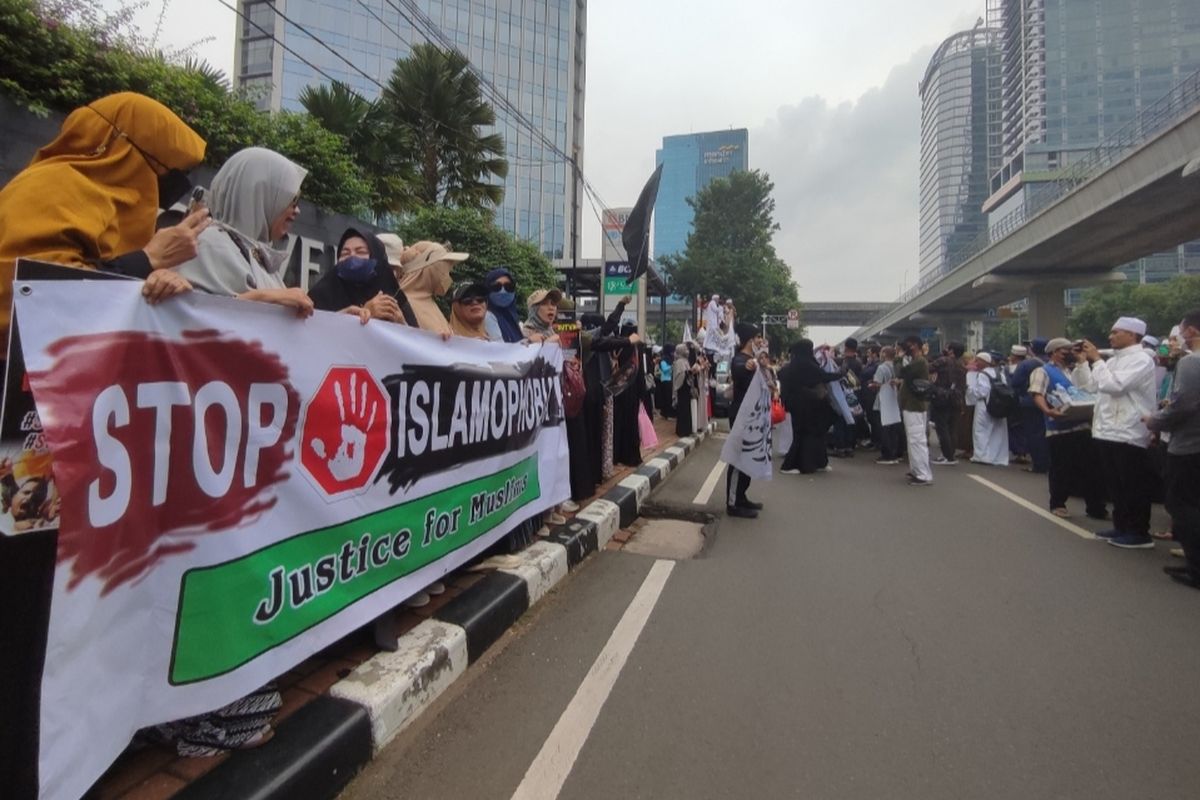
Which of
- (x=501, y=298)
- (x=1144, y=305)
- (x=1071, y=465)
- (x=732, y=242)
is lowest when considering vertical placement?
(x=1071, y=465)

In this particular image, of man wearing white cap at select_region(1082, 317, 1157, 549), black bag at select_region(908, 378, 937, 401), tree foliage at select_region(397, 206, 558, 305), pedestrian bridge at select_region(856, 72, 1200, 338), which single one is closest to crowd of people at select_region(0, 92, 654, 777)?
man wearing white cap at select_region(1082, 317, 1157, 549)

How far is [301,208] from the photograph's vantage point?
6.62 meters

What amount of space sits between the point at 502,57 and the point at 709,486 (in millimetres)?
63789

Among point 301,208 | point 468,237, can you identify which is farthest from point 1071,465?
point 468,237

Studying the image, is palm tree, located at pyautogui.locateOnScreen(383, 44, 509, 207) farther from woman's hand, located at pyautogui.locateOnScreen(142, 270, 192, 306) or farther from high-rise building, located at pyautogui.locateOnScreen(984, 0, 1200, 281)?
high-rise building, located at pyautogui.locateOnScreen(984, 0, 1200, 281)

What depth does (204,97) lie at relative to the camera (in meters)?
5.81

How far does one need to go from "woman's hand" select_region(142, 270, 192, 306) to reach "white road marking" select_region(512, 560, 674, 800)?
5.85 ft

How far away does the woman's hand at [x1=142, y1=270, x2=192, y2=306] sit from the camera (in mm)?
1591

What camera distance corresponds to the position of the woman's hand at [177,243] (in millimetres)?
1827

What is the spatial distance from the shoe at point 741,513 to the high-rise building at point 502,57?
164 ft

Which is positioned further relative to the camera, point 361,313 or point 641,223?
point 641,223

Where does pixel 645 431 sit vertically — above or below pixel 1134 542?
above

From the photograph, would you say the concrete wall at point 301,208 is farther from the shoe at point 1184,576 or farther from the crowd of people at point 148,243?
the shoe at point 1184,576

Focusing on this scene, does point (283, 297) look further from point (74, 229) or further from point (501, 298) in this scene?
point (501, 298)
